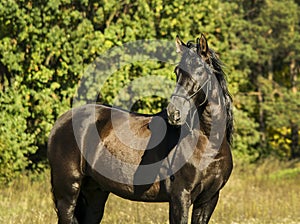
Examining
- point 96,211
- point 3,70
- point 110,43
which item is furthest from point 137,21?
point 96,211

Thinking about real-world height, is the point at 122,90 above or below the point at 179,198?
below

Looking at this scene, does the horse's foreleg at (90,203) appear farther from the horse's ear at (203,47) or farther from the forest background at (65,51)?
the forest background at (65,51)

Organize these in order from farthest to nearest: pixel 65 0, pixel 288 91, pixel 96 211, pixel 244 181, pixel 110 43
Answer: pixel 288 91 → pixel 244 181 → pixel 110 43 → pixel 65 0 → pixel 96 211

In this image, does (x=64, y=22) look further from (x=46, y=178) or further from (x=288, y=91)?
(x=288, y=91)

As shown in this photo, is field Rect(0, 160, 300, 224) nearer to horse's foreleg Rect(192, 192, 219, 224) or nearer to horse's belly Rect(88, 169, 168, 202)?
horse's belly Rect(88, 169, 168, 202)

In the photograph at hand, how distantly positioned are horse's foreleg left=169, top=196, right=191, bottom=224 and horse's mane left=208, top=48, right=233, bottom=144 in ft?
2.85

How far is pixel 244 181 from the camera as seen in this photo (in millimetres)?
14680

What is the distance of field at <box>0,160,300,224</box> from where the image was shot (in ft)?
28.8

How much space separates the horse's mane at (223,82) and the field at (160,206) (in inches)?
106

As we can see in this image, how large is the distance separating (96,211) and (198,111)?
1.98 m

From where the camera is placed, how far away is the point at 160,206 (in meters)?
10.3

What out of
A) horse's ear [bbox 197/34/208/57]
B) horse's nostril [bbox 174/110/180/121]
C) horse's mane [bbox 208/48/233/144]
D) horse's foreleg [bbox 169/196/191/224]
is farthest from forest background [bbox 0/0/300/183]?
horse's nostril [bbox 174/110/180/121]

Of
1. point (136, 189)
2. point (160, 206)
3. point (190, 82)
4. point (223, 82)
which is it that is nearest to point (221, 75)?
point (223, 82)

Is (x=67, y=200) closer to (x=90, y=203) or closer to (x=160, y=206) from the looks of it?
(x=90, y=203)
